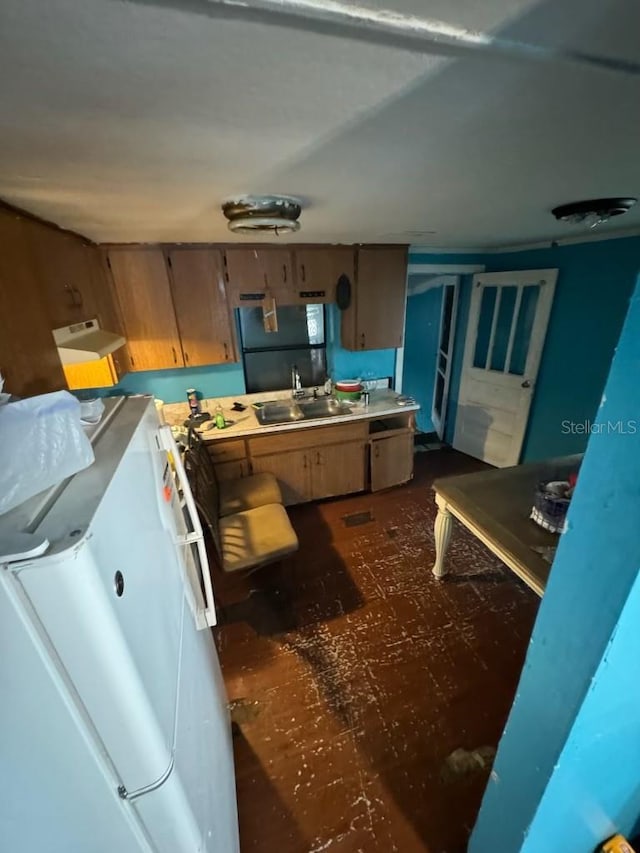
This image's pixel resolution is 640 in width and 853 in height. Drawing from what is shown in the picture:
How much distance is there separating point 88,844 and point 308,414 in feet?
8.87

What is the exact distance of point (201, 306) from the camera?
2551 millimetres

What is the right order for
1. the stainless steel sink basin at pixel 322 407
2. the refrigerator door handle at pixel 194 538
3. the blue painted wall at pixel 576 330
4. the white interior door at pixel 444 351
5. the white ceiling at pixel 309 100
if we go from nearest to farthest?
1. the white ceiling at pixel 309 100
2. the refrigerator door handle at pixel 194 538
3. the blue painted wall at pixel 576 330
4. the stainless steel sink basin at pixel 322 407
5. the white interior door at pixel 444 351

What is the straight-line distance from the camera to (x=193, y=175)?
3.26 ft

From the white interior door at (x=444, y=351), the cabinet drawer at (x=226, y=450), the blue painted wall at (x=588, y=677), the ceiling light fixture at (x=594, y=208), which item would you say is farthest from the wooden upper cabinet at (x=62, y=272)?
the white interior door at (x=444, y=351)

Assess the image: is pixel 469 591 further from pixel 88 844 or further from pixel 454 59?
pixel 454 59

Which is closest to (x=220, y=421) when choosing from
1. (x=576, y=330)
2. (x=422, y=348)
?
(x=422, y=348)

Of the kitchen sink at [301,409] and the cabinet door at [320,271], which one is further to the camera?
the kitchen sink at [301,409]

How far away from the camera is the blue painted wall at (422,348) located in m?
3.98

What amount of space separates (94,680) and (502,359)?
387cm

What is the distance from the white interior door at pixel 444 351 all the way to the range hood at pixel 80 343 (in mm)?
3308

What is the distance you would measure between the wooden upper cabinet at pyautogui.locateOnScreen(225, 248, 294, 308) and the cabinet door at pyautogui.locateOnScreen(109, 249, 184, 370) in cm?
45

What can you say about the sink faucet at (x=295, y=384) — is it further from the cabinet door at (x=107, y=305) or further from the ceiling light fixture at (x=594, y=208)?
the ceiling light fixture at (x=594, y=208)

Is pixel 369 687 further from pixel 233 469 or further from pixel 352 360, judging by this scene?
pixel 352 360

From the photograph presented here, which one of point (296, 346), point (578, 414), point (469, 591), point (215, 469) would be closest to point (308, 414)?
point (296, 346)
